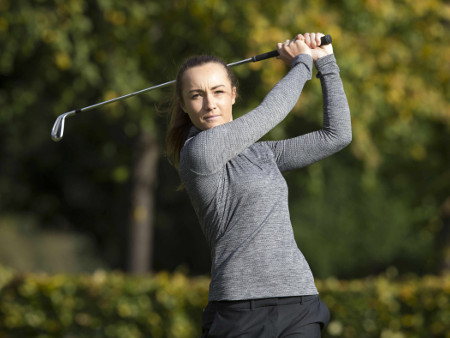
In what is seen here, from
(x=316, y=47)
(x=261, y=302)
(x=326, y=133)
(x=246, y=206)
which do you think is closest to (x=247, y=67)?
(x=316, y=47)

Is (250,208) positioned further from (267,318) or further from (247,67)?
(247,67)

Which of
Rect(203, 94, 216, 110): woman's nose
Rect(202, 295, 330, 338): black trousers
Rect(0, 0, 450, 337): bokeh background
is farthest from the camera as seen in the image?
Rect(0, 0, 450, 337): bokeh background

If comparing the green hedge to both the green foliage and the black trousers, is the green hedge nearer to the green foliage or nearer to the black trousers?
the green foliage

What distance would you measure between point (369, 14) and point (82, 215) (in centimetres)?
975

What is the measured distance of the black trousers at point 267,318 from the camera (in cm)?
232

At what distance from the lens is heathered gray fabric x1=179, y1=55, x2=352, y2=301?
2.33 metres

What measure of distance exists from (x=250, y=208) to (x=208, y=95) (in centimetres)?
45

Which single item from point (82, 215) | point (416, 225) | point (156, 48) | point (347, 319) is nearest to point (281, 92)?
point (347, 319)

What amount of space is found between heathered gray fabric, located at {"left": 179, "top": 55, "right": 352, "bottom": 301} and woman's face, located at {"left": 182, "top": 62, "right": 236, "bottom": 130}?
110mm

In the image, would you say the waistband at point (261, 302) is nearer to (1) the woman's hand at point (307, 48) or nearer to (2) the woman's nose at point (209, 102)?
(2) the woman's nose at point (209, 102)

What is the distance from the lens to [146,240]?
8711mm

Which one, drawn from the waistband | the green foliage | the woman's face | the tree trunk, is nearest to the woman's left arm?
the woman's face

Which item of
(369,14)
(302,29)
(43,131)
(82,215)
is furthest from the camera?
(82,215)

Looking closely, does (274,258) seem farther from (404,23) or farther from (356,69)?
(404,23)
